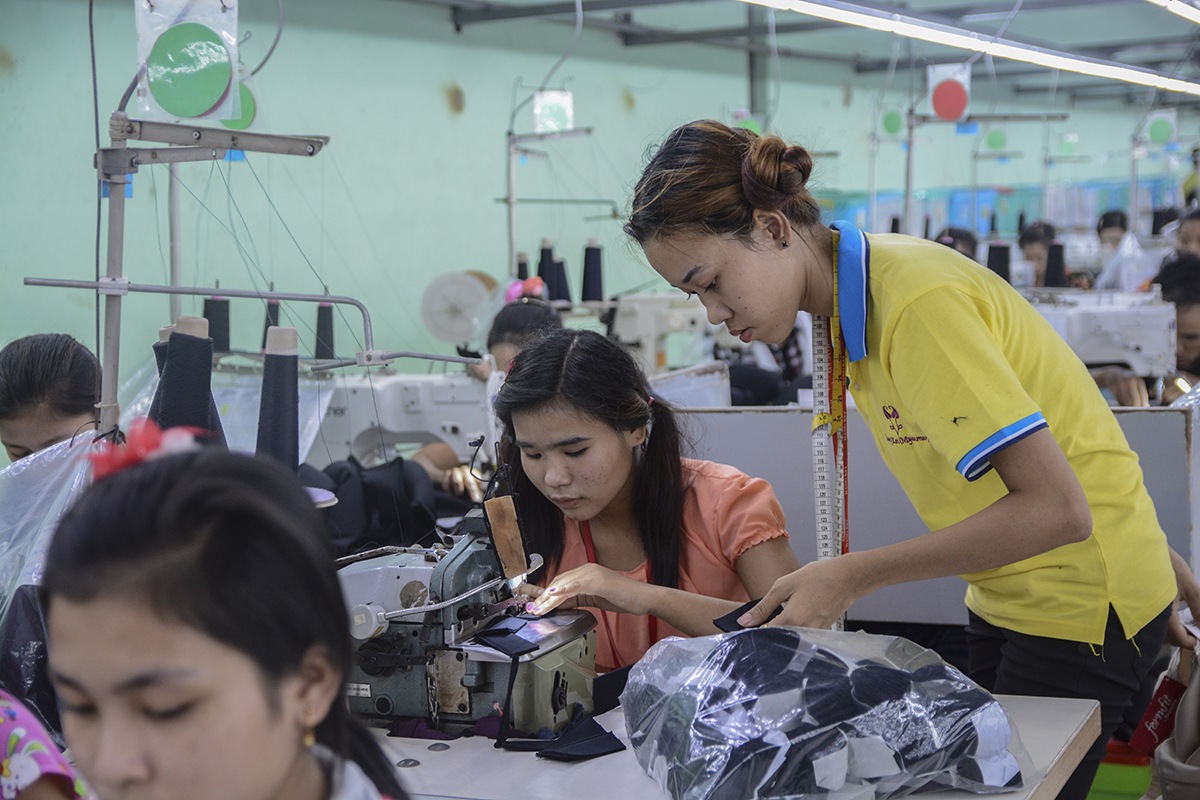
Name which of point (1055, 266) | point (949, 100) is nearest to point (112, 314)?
point (949, 100)

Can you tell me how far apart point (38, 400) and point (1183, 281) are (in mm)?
3602

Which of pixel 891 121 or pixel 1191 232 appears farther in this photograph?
pixel 891 121

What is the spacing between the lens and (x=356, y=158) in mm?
5551

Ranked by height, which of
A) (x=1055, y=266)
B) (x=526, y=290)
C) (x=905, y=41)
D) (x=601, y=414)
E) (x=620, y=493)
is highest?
(x=905, y=41)

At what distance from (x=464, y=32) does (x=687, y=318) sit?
8.22ft

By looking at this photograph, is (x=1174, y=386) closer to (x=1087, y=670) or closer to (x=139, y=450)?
(x=1087, y=670)

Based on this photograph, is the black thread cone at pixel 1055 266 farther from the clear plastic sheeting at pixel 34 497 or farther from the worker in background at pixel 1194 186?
the clear plastic sheeting at pixel 34 497

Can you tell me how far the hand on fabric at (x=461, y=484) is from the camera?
134 inches

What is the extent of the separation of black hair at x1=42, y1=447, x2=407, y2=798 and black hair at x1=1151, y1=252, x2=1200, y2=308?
3.89 metres

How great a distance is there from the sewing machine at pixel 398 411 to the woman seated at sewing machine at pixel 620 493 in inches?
58.6

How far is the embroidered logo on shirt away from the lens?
58.3 inches

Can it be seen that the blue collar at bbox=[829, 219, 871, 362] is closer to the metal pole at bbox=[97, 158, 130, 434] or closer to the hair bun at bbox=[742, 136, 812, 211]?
the hair bun at bbox=[742, 136, 812, 211]

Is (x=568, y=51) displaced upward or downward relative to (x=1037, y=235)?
upward

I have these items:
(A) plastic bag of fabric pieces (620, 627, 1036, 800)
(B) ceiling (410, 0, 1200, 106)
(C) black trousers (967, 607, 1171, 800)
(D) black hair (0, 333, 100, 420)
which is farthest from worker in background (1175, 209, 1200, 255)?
(D) black hair (0, 333, 100, 420)
